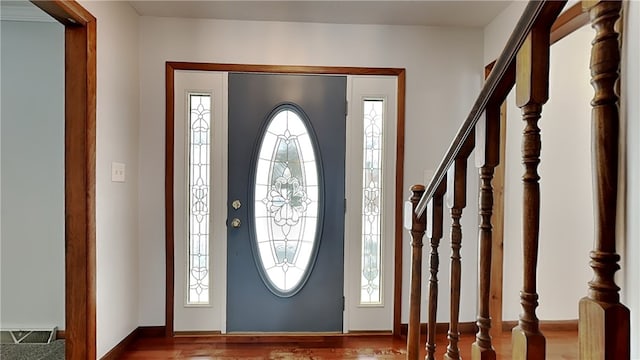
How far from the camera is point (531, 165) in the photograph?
809mm

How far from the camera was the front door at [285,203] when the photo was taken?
2715mm

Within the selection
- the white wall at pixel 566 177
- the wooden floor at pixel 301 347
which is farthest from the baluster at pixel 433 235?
the white wall at pixel 566 177

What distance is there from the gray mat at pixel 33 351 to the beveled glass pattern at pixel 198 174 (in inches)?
35.0

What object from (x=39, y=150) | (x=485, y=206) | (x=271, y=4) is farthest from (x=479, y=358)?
(x=39, y=150)

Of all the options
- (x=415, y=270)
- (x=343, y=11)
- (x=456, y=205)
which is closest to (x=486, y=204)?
(x=456, y=205)

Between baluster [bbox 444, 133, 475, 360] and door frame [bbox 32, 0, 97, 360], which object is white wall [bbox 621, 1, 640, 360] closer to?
baluster [bbox 444, 133, 475, 360]

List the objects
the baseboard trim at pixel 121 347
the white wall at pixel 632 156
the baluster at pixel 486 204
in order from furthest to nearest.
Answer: the baseboard trim at pixel 121 347 → the baluster at pixel 486 204 → the white wall at pixel 632 156

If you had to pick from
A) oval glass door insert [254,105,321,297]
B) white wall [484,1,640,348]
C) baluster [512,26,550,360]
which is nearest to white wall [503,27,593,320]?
white wall [484,1,640,348]

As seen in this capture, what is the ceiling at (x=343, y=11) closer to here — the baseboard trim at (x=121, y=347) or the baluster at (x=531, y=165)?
the baluster at (x=531, y=165)

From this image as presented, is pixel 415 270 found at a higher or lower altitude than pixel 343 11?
lower

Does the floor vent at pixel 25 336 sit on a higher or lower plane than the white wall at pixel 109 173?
lower

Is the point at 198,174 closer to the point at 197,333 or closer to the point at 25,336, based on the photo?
the point at 197,333

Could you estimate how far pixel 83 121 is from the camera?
203 centimetres

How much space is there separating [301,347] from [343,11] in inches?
94.6
